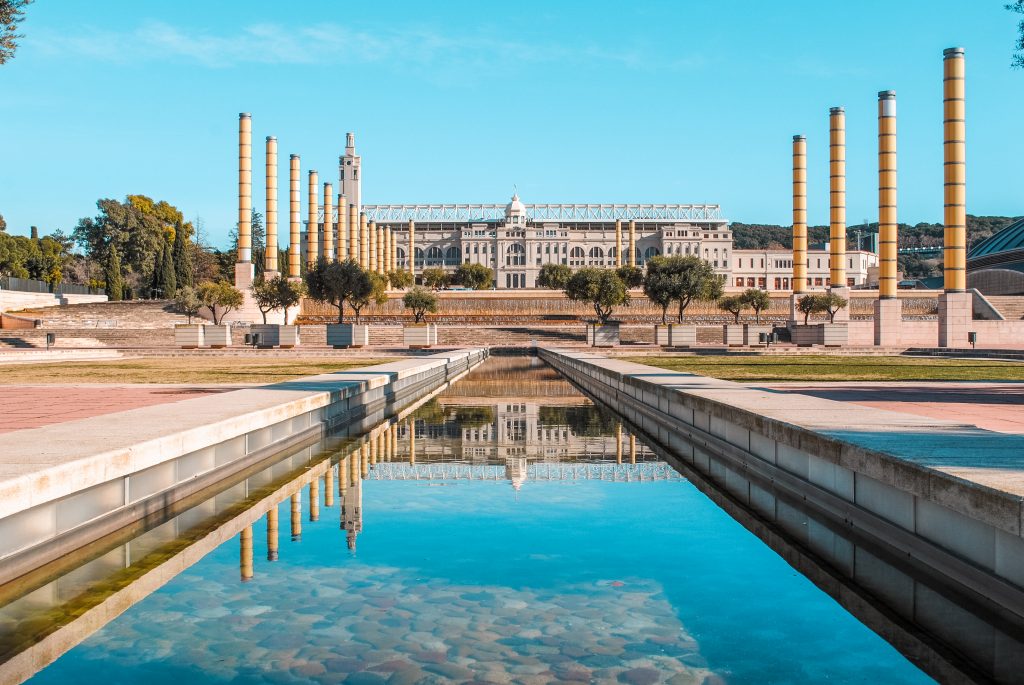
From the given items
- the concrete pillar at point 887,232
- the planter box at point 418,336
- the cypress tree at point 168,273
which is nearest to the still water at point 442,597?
the planter box at point 418,336

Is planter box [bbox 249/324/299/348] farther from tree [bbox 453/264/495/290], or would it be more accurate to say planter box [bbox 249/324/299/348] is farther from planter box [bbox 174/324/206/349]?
tree [bbox 453/264/495/290]

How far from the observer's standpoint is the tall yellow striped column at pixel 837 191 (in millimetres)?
48188

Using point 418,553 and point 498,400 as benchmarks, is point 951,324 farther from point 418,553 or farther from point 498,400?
point 418,553

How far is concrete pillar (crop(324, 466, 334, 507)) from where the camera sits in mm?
6972

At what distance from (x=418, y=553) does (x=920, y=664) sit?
2.65 m

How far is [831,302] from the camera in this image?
46000 millimetres

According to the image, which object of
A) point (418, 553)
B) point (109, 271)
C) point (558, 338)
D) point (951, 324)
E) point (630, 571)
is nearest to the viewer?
point (630, 571)

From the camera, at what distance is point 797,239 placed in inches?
2074

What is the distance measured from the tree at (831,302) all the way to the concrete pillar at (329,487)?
40.4 meters

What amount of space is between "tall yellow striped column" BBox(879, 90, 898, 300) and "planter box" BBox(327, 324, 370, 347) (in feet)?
71.6

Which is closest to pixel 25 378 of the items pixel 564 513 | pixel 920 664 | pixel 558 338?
pixel 564 513

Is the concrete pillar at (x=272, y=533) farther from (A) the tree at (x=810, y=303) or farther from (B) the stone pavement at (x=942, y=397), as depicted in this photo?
(A) the tree at (x=810, y=303)

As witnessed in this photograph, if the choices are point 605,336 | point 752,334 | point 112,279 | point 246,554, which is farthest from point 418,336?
point 246,554

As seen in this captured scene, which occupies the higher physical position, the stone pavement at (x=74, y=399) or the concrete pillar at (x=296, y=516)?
the stone pavement at (x=74, y=399)
